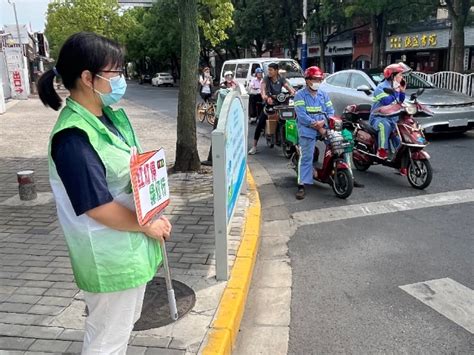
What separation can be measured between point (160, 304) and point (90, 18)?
4367 centimetres

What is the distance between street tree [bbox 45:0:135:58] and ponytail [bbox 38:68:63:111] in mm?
41449

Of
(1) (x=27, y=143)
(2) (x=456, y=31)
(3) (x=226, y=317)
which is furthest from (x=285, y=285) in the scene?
(2) (x=456, y=31)

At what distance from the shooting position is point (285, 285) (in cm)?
423

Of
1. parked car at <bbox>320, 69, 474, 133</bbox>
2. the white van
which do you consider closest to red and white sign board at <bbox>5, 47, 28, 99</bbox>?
the white van

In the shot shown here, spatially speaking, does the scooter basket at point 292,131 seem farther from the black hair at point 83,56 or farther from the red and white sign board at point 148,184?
the black hair at point 83,56

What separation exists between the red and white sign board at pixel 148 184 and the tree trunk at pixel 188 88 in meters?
5.04

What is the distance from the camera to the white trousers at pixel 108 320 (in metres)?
2.16

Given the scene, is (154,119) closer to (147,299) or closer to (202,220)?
(202,220)

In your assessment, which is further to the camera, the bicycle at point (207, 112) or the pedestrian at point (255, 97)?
the bicycle at point (207, 112)

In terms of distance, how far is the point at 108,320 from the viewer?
218 cm

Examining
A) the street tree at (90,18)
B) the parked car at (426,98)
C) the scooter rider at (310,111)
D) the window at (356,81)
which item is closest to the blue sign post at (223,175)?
the scooter rider at (310,111)

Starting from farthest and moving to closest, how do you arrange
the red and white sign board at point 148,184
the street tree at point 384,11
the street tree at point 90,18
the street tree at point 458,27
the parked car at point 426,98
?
1. the street tree at point 90,18
2. the street tree at point 384,11
3. the street tree at point 458,27
4. the parked car at point 426,98
5. the red and white sign board at point 148,184

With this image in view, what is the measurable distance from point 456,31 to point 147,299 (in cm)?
1530

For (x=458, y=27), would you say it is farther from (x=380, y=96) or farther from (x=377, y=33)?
(x=380, y=96)
